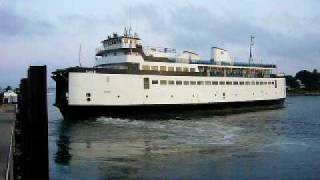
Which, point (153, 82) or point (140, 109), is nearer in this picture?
point (140, 109)

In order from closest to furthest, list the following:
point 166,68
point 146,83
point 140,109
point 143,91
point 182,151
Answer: point 182,151 < point 140,109 < point 143,91 < point 146,83 < point 166,68

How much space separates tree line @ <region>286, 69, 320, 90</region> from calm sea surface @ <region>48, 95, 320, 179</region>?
12391 centimetres

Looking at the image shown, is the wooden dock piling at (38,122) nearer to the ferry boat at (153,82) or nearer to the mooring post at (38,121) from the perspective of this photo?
the mooring post at (38,121)

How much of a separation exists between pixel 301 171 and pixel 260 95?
3909cm

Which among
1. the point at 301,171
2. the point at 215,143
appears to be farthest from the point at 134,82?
the point at 301,171

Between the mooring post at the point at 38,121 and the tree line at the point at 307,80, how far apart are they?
14871 centimetres

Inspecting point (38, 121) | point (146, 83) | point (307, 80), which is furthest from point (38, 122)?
point (307, 80)

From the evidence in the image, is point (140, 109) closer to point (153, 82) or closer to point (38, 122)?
point (153, 82)

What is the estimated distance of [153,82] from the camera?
40.3 metres

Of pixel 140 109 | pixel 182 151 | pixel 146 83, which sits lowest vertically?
pixel 182 151

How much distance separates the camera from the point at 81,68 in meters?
35.2

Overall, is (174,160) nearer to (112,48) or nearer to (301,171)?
(301,171)

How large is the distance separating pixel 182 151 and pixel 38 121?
480 inches

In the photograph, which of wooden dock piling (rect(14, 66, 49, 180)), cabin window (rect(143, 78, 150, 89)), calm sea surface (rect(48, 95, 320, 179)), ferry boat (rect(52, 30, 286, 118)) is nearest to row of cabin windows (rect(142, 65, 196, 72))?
ferry boat (rect(52, 30, 286, 118))
